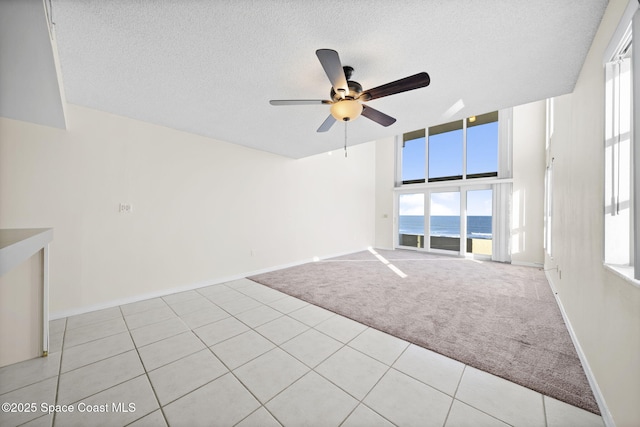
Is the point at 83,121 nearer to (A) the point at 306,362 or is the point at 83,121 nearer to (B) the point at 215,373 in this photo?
(B) the point at 215,373

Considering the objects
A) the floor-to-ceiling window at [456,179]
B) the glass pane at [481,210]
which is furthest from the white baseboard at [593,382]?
the glass pane at [481,210]

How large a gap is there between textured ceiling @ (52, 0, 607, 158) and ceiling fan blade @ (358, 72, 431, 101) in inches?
8.9

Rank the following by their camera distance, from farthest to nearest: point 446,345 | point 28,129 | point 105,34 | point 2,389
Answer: point 28,129 < point 446,345 < point 105,34 < point 2,389

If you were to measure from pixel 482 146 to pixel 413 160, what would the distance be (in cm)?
179

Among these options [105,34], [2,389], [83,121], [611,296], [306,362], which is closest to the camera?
[611,296]

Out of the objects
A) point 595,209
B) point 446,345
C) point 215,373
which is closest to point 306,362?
point 215,373

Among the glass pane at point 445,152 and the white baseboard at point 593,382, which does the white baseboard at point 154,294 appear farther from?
the glass pane at point 445,152

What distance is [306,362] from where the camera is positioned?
1.77 metres

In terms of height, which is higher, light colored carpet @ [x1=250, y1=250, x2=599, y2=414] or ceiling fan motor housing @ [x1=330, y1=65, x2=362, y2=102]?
ceiling fan motor housing @ [x1=330, y1=65, x2=362, y2=102]

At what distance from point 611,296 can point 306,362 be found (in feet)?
6.60

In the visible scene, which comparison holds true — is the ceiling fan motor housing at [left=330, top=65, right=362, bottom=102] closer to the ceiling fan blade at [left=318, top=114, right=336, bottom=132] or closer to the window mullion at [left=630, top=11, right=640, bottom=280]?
the ceiling fan blade at [left=318, top=114, right=336, bottom=132]

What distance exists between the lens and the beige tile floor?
50.7 inches

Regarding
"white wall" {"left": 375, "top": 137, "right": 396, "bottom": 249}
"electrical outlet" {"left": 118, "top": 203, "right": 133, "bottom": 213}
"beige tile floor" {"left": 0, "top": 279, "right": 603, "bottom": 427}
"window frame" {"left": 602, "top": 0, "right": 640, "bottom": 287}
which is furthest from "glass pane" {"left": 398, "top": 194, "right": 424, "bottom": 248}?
"electrical outlet" {"left": 118, "top": 203, "right": 133, "bottom": 213}

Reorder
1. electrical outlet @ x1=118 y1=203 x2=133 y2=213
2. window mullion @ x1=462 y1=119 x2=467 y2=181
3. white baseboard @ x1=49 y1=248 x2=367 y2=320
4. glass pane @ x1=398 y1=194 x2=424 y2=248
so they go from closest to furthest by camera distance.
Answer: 1. white baseboard @ x1=49 y1=248 x2=367 y2=320
2. electrical outlet @ x1=118 y1=203 x2=133 y2=213
3. window mullion @ x1=462 y1=119 x2=467 y2=181
4. glass pane @ x1=398 y1=194 x2=424 y2=248
